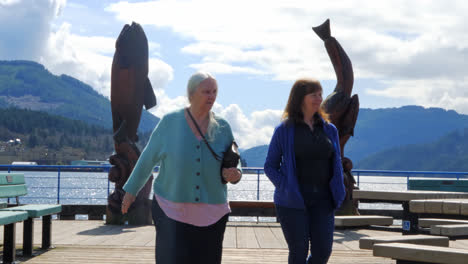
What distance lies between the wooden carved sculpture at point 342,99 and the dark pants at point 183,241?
6.63 m

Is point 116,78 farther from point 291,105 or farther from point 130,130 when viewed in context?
point 291,105

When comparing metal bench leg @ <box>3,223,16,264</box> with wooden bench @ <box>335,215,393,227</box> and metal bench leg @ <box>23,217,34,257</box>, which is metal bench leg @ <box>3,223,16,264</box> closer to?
metal bench leg @ <box>23,217,34,257</box>

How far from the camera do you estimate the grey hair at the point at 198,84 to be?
310 cm

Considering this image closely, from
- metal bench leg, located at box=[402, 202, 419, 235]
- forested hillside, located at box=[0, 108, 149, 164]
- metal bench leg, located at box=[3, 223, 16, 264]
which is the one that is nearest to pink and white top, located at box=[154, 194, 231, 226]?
metal bench leg, located at box=[402, 202, 419, 235]

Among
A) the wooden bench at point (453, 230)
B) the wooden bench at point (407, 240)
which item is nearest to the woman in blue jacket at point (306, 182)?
the wooden bench at point (407, 240)

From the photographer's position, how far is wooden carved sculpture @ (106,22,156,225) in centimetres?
928

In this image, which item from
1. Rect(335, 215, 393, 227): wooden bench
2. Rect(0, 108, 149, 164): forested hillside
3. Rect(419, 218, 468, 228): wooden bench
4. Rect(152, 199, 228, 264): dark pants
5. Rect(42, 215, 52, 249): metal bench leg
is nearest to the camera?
Rect(152, 199, 228, 264): dark pants

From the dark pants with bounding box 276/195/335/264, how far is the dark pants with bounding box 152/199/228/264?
1.99 feet

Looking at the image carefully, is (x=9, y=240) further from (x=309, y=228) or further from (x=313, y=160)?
(x=313, y=160)

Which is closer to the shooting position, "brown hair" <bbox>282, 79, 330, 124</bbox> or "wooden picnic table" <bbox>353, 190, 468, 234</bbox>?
"brown hair" <bbox>282, 79, 330, 124</bbox>

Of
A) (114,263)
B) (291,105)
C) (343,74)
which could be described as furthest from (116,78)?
(291,105)

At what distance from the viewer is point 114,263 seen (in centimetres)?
562

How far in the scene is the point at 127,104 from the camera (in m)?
9.33

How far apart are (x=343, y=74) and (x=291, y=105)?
6201 mm
